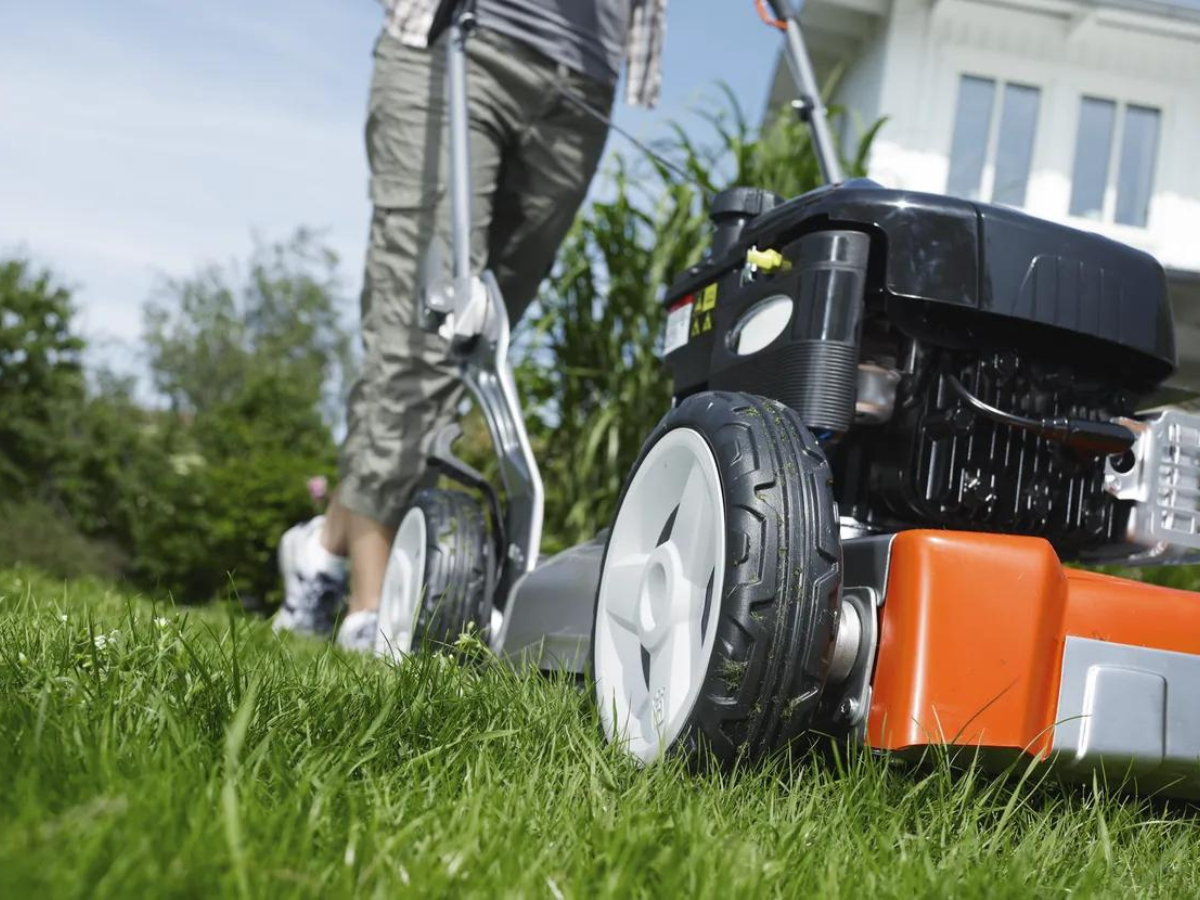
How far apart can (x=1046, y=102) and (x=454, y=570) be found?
9.25m

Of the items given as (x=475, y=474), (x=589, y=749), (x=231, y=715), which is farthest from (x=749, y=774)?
(x=475, y=474)

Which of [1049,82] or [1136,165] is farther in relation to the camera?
[1136,165]

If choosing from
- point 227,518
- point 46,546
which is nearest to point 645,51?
point 227,518

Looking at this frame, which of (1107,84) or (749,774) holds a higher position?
(1107,84)

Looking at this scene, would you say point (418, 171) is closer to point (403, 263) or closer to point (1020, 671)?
point (403, 263)

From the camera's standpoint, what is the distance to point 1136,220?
10.2 meters

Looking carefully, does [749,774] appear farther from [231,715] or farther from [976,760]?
[231,715]

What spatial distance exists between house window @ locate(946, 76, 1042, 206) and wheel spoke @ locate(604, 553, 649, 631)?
29.4 ft

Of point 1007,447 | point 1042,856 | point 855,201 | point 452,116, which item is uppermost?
point 452,116

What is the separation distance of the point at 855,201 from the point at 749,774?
2.27 feet

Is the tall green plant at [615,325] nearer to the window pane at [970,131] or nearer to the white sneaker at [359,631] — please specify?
the white sneaker at [359,631]

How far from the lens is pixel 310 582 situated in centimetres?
300

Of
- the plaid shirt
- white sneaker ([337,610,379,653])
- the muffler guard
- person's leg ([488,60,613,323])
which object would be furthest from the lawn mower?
the plaid shirt

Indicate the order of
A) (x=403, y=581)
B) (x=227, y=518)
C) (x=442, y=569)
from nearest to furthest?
1. (x=442, y=569)
2. (x=403, y=581)
3. (x=227, y=518)
